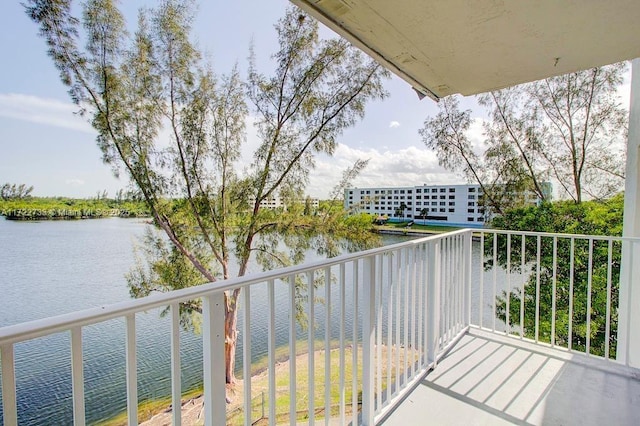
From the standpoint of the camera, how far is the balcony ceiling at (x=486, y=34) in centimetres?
146

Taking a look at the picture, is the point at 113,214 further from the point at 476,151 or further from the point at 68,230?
the point at 476,151

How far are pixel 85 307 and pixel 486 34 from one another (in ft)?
17.7

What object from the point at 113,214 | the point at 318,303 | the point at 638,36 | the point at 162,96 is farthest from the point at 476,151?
the point at 113,214

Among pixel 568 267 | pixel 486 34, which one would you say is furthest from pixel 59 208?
pixel 568 267

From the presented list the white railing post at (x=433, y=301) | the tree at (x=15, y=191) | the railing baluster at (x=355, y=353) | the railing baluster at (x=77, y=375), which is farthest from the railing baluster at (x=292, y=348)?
the tree at (x=15, y=191)

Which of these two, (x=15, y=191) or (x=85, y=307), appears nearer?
(x=85, y=307)

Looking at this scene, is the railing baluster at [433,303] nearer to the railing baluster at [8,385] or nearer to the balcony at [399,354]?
the balcony at [399,354]

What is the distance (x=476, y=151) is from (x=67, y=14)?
960 centimetres

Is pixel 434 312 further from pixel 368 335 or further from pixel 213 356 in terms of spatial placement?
pixel 213 356

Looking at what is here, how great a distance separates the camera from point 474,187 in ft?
26.5

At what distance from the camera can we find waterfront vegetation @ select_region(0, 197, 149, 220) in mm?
6022

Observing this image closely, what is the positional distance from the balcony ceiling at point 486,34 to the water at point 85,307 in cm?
→ 251

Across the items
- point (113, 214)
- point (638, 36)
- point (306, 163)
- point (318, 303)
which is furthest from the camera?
point (306, 163)

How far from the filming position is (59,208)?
6230 millimetres
